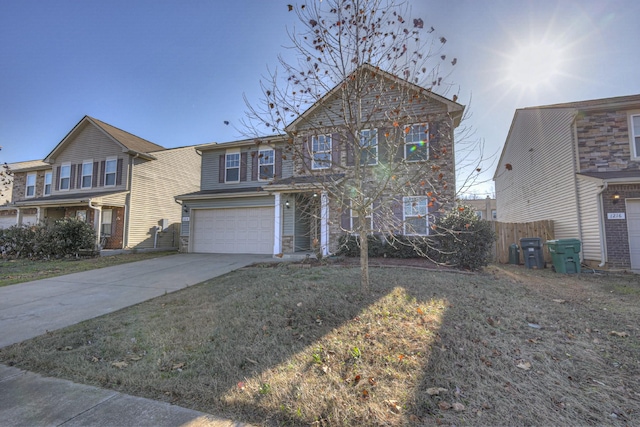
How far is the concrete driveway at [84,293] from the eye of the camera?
4852 millimetres

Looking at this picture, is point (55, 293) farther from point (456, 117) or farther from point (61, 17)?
point (456, 117)

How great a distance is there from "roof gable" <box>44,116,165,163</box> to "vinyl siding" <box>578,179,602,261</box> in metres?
19.5

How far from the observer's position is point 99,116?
1720cm

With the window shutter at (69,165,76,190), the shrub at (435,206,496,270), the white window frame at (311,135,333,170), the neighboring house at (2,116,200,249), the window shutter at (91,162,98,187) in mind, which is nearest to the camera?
the white window frame at (311,135,333,170)

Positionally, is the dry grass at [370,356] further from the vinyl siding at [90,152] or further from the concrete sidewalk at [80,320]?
the vinyl siding at [90,152]

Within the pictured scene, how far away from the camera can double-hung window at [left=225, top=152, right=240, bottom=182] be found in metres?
15.0

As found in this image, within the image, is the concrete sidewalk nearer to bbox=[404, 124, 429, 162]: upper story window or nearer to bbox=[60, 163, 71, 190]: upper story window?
bbox=[404, 124, 429, 162]: upper story window

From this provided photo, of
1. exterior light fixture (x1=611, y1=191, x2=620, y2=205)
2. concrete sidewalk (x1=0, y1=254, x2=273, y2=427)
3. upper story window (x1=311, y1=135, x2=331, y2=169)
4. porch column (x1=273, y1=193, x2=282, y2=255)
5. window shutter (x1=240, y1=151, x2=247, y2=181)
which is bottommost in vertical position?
concrete sidewalk (x1=0, y1=254, x2=273, y2=427)

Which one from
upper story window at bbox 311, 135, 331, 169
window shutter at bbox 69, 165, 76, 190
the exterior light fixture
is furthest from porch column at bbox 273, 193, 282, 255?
window shutter at bbox 69, 165, 76, 190

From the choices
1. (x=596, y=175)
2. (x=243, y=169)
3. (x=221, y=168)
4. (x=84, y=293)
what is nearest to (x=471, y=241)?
(x=596, y=175)

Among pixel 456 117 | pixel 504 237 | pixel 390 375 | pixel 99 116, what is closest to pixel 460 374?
pixel 390 375

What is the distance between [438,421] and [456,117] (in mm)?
10723

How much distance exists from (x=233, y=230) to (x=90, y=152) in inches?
410

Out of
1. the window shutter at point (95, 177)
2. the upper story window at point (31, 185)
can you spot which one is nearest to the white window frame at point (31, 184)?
the upper story window at point (31, 185)
